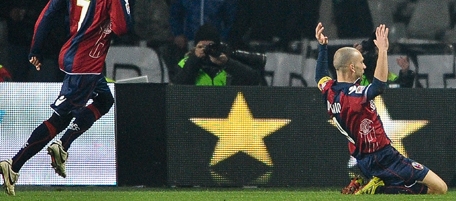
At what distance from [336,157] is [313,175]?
331 millimetres

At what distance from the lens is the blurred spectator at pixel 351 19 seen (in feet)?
33.9

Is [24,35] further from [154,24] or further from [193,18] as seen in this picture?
[193,18]

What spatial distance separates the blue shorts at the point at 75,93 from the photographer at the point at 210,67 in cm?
268

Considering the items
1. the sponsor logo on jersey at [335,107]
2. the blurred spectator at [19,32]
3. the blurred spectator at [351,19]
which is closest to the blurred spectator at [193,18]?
the blurred spectator at [351,19]

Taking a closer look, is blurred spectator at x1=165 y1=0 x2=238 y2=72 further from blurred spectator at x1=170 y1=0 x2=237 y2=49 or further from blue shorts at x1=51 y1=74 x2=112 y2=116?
blue shorts at x1=51 y1=74 x2=112 y2=116

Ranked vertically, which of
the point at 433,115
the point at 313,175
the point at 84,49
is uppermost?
the point at 84,49

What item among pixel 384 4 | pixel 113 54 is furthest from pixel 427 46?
pixel 113 54

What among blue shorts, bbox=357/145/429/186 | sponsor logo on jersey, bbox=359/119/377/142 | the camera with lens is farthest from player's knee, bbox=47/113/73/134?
the camera with lens

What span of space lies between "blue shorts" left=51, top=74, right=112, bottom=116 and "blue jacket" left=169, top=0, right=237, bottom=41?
2697mm

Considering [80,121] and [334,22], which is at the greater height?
[334,22]

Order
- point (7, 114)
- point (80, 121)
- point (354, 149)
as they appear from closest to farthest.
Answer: point (80, 121) → point (354, 149) → point (7, 114)

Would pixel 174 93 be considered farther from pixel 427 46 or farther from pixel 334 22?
pixel 427 46

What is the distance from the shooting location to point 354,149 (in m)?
8.20

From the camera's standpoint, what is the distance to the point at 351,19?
407 inches
